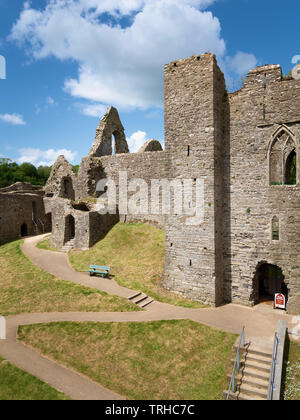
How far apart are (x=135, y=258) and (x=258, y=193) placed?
8.99 m

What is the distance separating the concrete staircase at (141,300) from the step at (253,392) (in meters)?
6.02

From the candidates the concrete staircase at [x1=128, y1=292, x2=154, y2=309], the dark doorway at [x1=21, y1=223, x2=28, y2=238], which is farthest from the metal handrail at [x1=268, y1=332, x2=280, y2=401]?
the dark doorway at [x1=21, y1=223, x2=28, y2=238]

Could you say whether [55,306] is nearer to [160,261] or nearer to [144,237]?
[160,261]

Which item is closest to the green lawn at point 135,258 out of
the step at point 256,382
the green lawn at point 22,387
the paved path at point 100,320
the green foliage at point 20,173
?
the paved path at point 100,320

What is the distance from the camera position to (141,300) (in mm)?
14352

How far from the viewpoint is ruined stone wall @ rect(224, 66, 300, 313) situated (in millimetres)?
13344

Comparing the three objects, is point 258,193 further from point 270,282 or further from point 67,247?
point 67,247

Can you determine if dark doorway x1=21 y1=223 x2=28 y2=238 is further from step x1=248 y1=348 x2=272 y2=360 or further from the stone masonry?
step x1=248 y1=348 x2=272 y2=360

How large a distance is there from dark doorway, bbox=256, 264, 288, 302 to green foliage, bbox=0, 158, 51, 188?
6457cm

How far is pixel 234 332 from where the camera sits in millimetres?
11633

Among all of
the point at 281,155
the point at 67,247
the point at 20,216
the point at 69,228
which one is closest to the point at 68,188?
the point at 20,216

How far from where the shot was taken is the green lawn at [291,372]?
8741 mm
